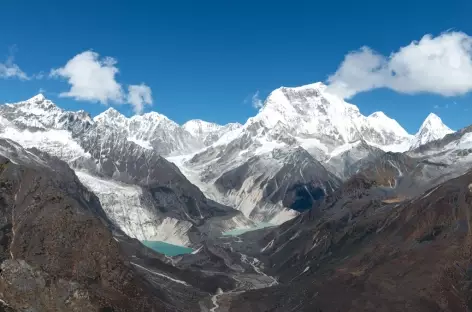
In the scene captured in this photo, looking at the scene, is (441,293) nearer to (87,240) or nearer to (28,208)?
(87,240)

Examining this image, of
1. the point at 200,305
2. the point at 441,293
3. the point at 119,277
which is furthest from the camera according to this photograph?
the point at 200,305

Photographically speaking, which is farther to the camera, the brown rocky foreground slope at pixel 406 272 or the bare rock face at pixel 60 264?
the brown rocky foreground slope at pixel 406 272

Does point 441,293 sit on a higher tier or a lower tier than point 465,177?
lower

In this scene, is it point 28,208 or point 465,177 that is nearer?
point 28,208

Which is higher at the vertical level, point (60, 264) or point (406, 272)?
point (60, 264)

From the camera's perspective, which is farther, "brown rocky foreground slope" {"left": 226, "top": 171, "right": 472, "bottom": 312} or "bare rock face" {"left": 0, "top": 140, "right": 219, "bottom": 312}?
"brown rocky foreground slope" {"left": 226, "top": 171, "right": 472, "bottom": 312}

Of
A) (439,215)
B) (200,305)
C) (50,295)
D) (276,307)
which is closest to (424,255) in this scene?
(439,215)

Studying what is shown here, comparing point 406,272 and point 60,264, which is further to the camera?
point 406,272

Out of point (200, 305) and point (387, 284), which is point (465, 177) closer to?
point (387, 284)

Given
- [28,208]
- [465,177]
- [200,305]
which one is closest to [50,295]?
[28,208]

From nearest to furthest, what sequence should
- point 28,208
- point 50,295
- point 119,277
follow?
point 50,295 → point 119,277 → point 28,208

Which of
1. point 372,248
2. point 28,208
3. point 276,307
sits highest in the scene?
point 28,208
